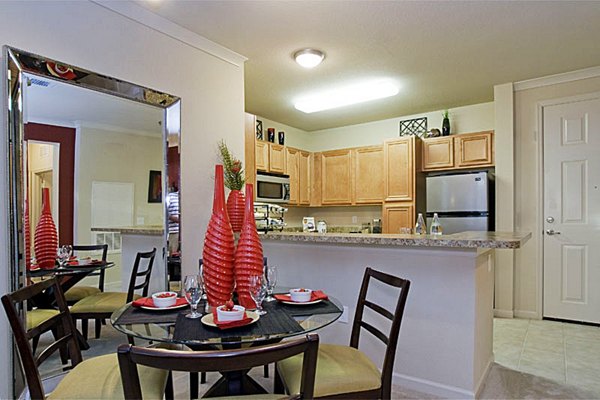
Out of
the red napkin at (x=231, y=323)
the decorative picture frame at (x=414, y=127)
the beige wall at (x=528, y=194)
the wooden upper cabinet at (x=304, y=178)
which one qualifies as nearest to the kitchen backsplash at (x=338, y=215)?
the wooden upper cabinet at (x=304, y=178)

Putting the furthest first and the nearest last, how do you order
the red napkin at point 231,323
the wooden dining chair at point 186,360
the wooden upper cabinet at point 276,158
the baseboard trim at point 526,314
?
the wooden upper cabinet at point 276,158, the baseboard trim at point 526,314, the red napkin at point 231,323, the wooden dining chair at point 186,360

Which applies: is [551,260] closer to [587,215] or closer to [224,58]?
[587,215]

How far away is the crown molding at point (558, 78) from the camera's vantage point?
12.3 feet

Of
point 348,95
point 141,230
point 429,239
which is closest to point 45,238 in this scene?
point 141,230

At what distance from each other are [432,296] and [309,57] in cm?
215

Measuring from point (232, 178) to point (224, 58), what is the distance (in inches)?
40.8

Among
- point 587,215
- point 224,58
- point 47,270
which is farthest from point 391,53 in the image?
point 47,270

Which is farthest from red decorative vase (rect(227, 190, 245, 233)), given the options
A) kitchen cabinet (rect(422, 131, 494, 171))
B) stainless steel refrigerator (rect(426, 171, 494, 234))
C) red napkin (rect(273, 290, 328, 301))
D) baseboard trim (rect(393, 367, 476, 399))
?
kitchen cabinet (rect(422, 131, 494, 171))

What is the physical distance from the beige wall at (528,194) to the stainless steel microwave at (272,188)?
9.30 feet

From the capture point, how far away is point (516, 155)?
13.9 feet

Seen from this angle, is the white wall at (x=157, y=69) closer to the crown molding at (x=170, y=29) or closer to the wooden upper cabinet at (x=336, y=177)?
the crown molding at (x=170, y=29)

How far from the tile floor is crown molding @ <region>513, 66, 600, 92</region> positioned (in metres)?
2.51

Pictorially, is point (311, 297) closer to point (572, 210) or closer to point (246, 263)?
point (246, 263)

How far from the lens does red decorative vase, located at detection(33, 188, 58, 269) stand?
6.74 feet
